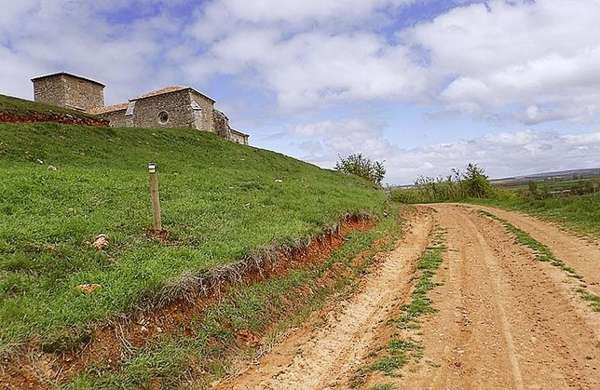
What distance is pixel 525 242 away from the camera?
12.3m

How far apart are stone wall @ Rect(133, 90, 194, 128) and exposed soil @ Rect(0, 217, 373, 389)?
26.3 meters

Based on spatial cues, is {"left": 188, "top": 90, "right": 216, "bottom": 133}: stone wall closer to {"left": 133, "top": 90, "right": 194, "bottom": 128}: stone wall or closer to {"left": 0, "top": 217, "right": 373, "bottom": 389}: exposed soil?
{"left": 133, "top": 90, "right": 194, "bottom": 128}: stone wall

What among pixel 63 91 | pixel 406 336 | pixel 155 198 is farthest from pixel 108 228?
pixel 63 91

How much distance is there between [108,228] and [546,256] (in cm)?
960

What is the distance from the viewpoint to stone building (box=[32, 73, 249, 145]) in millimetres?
32438

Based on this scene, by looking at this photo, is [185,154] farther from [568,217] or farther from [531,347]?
[531,347]

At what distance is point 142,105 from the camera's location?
3341 centimetres

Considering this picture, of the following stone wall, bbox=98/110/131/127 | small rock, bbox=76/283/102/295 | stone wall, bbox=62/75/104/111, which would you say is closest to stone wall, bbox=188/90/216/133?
stone wall, bbox=98/110/131/127

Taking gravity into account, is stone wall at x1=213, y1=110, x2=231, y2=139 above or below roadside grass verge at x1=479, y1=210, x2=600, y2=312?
above

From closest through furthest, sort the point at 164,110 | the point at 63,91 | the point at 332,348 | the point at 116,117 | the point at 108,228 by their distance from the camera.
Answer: the point at 332,348 → the point at 108,228 → the point at 164,110 → the point at 63,91 → the point at 116,117

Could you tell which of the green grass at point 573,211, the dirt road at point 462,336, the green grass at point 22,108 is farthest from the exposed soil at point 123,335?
the green grass at point 22,108

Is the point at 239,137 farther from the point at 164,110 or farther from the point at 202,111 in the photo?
the point at 164,110

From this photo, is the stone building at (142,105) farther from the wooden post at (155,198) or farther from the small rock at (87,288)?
the small rock at (87,288)

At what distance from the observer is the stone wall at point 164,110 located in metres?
32.4
